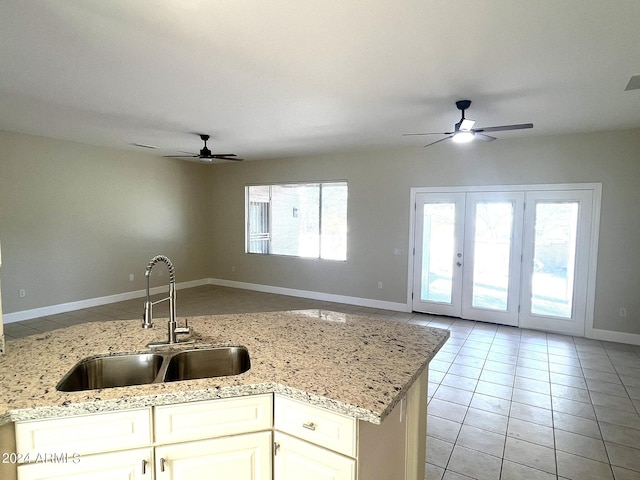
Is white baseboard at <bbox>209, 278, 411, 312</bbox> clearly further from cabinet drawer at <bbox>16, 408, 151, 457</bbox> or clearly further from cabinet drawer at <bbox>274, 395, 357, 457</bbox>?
cabinet drawer at <bbox>16, 408, 151, 457</bbox>

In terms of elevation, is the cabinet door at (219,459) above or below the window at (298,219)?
below

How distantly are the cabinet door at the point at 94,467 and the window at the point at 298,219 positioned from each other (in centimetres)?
540

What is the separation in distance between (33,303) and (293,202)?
4.56 m

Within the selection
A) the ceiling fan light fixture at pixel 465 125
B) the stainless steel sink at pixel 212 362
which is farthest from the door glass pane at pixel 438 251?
the stainless steel sink at pixel 212 362

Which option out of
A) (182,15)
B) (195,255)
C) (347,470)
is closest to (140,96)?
(182,15)

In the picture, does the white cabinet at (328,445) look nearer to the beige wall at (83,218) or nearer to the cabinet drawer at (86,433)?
the cabinet drawer at (86,433)

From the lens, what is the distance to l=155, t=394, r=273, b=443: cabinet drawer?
1332 millimetres

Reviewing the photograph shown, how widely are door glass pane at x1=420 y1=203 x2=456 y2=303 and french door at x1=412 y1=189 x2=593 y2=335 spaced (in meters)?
0.02

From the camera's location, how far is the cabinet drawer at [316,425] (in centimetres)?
128

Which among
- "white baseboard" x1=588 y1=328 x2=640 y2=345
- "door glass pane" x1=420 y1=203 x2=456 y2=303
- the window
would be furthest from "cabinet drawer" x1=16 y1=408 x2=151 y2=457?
"white baseboard" x1=588 y1=328 x2=640 y2=345

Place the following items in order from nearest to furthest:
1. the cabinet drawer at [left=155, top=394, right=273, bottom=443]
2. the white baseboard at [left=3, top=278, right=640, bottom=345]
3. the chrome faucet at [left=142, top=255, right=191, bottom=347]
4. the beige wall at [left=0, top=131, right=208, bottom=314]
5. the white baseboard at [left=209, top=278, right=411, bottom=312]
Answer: the cabinet drawer at [left=155, top=394, right=273, bottom=443] → the chrome faucet at [left=142, top=255, right=191, bottom=347] → the white baseboard at [left=3, top=278, right=640, bottom=345] → the beige wall at [left=0, top=131, right=208, bottom=314] → the white baseboard at [left=209, top=278, right=411, bottom=312]

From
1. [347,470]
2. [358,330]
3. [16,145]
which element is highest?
[16,145]

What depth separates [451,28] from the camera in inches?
85.0

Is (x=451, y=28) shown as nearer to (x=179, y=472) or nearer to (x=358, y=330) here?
(x=358, y=330)
